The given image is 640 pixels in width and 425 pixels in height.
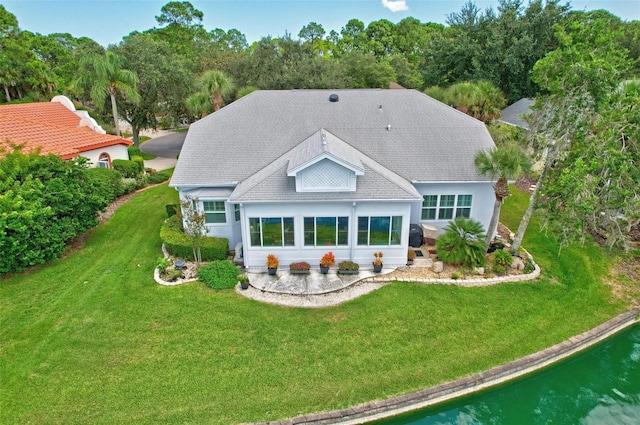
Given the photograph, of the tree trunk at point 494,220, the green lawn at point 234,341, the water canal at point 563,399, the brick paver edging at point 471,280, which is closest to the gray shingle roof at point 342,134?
the tree trunk at point 494,220

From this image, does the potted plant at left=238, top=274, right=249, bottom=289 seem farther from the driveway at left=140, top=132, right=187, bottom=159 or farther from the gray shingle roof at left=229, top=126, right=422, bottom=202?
the driveway at left=140, top=132, right=187, bottom=159

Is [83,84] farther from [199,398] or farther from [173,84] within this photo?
[199,398]

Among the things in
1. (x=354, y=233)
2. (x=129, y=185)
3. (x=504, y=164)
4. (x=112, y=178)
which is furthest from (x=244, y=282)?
(x=129, y=185)

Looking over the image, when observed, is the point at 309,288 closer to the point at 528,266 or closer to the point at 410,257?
the point at 410,257

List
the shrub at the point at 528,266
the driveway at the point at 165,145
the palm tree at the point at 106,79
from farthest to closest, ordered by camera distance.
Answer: the driveway at the point at 165,145 < the palm tree at the point at 106,79 < the shrub at the point at 528,266

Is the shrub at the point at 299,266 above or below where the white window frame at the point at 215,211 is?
below

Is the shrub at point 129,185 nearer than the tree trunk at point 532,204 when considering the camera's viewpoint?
No

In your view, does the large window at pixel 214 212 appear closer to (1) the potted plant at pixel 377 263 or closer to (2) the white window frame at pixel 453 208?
(1) the potted plant at pixel 377 263
